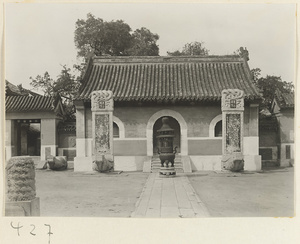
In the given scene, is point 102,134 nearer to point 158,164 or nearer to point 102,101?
point 102,101

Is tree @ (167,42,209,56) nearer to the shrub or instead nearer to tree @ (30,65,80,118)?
tree @ (30,65,80,118)

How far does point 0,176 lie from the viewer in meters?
6.09

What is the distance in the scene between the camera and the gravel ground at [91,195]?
23.2 ft

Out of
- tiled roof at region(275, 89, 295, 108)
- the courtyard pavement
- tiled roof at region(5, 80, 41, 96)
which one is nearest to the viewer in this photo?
the courtyard pavement

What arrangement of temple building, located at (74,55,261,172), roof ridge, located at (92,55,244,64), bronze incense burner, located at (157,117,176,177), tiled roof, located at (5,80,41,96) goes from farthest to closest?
tiled roof, located at (5,80,41,96) < roof ridge, located at (92,55,244,64) < temple building, located at (74,55,261,172) < bronze incense burner, located at (157,117,176,177)

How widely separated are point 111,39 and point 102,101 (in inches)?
444

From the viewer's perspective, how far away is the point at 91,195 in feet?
29.5

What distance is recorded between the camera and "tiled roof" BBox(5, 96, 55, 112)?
17.1 m

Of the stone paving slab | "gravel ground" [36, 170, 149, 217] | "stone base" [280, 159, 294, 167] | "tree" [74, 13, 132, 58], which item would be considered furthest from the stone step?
"tree" [74, 13, 132, 58]

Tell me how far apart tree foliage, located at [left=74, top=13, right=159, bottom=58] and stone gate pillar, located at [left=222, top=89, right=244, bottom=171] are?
12.1m

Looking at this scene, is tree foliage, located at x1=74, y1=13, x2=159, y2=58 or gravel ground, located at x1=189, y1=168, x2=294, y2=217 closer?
gravel ground, located at x1=189, y1=168, x2=294, y2=217

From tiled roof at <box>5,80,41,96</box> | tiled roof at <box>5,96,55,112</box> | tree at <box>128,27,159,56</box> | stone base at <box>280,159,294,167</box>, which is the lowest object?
stone base at <box>280,159,294,167</box>

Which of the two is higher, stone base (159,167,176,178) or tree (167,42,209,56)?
tree (167,42,209,56)

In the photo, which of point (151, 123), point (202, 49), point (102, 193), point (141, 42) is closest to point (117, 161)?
point (151, 123)
